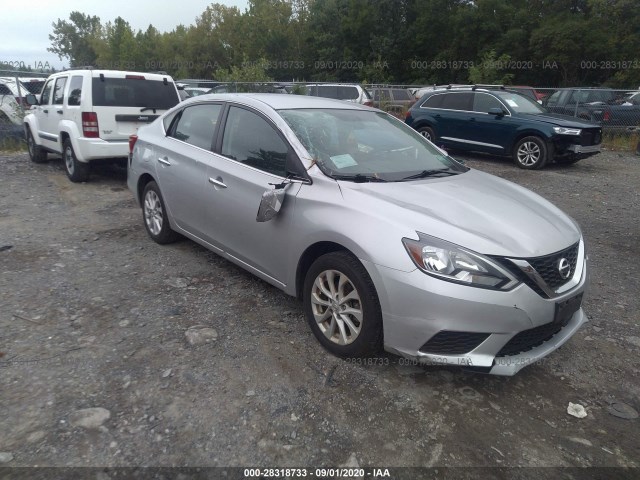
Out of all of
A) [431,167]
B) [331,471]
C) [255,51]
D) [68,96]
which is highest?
[255,51]

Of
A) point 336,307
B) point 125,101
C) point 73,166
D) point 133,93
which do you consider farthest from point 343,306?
point 73,166

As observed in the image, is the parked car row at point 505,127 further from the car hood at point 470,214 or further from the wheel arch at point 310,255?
the wheel arch at point 310,255

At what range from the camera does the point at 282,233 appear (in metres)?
3.52

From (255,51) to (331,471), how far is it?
2043 inches

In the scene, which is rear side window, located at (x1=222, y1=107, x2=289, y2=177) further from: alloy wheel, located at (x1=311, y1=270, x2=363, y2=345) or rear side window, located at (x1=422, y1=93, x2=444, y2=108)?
rear side window, located at (x1=422, y1=93, x2=444, y2=108)

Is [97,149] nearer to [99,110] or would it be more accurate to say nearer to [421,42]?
[99,110]

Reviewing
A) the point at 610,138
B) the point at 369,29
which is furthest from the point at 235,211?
the point at 369,29

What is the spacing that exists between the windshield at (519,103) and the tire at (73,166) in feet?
28.5

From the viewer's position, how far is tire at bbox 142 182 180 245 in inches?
200

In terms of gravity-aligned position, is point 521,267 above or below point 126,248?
above

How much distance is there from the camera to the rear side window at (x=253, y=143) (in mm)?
3680

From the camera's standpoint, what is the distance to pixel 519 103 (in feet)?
36.8

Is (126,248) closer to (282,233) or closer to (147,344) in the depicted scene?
(147,344)

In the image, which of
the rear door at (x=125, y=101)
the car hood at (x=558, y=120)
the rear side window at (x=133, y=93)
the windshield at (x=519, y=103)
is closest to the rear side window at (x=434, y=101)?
the windshield at (x=519, y=103)
